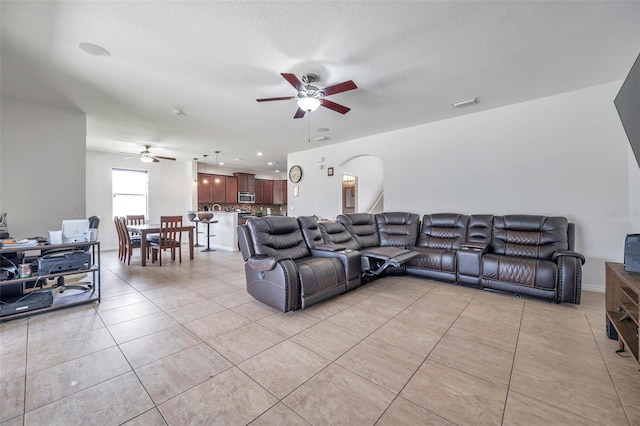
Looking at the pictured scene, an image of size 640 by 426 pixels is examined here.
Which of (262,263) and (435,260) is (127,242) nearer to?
(262,263)

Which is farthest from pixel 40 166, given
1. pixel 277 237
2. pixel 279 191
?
pixel 279 191

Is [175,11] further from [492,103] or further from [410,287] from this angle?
[492,103]

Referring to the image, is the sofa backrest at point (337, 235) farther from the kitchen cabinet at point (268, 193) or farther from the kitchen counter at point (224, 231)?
the kitchen cabinet at point (268, 193)

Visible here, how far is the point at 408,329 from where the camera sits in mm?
2418

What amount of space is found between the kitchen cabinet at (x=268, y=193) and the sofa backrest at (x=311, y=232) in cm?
715

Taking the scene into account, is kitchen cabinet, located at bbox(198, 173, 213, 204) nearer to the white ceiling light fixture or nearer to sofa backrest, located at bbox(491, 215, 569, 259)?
the white ceiling light fixture

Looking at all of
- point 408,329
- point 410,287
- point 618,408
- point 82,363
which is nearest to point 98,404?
point 82,363

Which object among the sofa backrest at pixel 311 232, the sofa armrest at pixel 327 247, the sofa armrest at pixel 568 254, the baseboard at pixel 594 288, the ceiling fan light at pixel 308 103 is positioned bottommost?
the baseboard at pixel 594 288

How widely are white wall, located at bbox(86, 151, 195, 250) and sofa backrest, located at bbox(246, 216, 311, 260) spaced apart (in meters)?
6.26

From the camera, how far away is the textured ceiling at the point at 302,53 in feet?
6.89

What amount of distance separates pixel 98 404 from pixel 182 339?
750 millimetres

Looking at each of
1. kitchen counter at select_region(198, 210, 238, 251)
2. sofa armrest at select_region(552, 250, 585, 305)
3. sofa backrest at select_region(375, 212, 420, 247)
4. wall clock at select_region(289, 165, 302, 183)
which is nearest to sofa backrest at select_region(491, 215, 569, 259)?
sofa armrest at select_region(552, 250, 585, 305)

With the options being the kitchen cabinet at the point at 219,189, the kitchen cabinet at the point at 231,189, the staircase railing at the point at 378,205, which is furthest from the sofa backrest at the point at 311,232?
the kitchen cabinet at the point at 231,189

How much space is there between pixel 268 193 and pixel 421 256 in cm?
776
